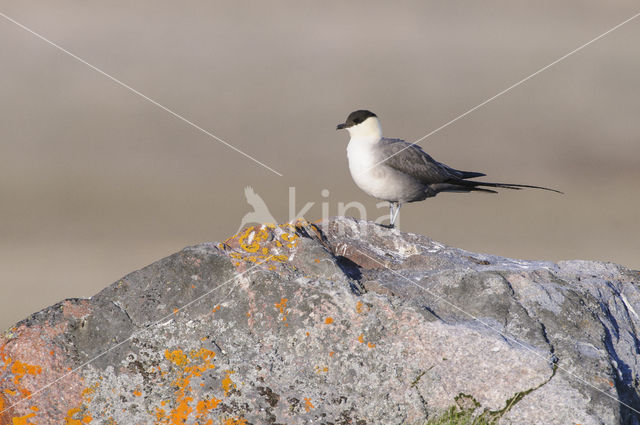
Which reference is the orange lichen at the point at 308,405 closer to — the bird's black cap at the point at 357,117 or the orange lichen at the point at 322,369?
the orange lichen at the point at 322,369

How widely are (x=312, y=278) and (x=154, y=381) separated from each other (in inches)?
56.5

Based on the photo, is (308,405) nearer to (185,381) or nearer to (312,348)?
(312,348)

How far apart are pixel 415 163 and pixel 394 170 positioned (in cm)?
40

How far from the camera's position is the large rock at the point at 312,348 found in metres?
4.67

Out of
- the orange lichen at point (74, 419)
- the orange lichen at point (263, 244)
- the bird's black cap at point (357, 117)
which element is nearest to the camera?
the orange lichen at point (74, 419)

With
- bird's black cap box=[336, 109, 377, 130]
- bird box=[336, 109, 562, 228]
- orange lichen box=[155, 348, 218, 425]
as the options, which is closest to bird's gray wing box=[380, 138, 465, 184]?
bird box=[336, 109, 562, 228]

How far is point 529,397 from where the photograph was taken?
4613 millimetres

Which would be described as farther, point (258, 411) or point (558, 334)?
point (558, 334)

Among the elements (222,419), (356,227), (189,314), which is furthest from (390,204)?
(222,419)

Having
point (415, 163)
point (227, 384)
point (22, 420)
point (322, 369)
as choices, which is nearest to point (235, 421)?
point (227, 384)

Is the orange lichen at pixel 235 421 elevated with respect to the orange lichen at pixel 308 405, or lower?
lower

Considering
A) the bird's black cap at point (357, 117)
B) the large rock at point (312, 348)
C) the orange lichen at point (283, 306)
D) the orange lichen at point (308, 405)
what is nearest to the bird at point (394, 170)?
the bird's black cap at point (357, 117)

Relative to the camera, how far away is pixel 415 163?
8820 millimetres

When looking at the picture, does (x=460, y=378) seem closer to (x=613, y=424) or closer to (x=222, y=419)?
(x=613, y=424)
